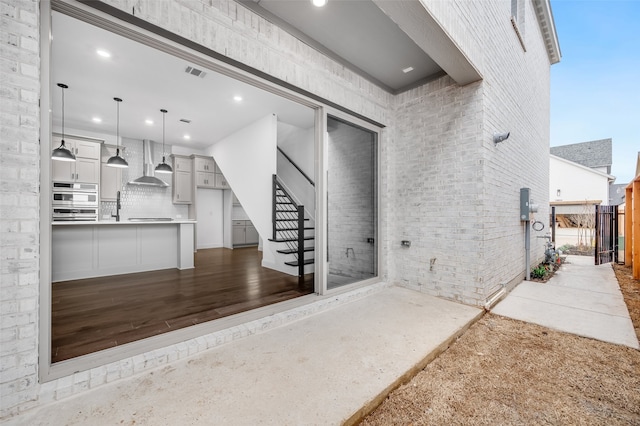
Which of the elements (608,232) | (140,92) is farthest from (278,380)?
(608,232)

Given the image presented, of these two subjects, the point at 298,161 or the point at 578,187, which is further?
the point at 578,187

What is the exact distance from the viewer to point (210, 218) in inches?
370

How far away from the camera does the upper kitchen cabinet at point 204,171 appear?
8.23 metres

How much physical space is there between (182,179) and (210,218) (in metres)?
1.83

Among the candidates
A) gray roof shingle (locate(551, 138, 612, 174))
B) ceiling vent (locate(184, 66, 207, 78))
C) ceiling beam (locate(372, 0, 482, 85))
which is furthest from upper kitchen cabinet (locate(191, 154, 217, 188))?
gray roof shingle (locate(551, 138, 612, 174))

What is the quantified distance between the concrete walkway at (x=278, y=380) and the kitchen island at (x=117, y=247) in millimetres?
3852

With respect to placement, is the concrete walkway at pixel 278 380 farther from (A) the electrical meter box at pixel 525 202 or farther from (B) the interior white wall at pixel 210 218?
(B) the interior white wall at pixel 210 218

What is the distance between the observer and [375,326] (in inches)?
108

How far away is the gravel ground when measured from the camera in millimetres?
1595

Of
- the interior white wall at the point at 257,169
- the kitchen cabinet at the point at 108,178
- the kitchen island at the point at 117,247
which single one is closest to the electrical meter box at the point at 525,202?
the interior white wall at the point at 257,169

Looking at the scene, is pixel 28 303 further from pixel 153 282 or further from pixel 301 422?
pixel 153 282

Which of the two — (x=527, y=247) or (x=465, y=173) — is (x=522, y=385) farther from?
(x=527, y=247)

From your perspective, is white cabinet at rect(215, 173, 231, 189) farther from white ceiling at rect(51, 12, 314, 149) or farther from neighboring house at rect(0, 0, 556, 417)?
neighboring house at rect(0, 0, 556, 417)

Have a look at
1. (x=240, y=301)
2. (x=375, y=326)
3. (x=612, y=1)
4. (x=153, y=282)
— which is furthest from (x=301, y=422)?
(x=612, y=1)
